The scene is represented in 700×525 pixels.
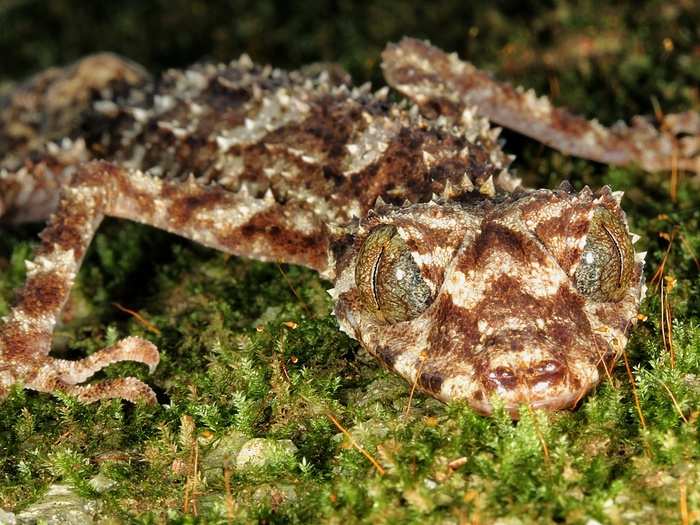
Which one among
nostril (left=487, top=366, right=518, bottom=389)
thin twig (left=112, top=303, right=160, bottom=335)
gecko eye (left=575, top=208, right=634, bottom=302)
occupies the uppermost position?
gecko eye (left=575, top=208, right=634, bottom=302)

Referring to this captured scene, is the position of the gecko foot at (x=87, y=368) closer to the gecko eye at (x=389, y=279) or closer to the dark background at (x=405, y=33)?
the gecko eye at (x=389, y=279)

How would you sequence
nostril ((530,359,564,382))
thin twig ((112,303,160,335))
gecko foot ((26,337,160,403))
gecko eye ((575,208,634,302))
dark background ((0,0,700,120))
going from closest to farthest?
1. nostril ((530,359,564,382))
2. gecko eye ((575,208,634,302))
3. gecko foot ((26,337,160,403))
4. thin twig ((112,303,160,335))
5. dark background ((0,0,700,120))

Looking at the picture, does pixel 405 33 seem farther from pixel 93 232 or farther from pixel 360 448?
pixel 360 448

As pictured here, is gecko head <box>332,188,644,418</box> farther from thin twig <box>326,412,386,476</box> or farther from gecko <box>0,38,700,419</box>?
thin twig <box>326,412,386,476</box>

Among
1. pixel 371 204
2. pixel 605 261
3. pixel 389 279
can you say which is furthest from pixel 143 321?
pixel 605 261

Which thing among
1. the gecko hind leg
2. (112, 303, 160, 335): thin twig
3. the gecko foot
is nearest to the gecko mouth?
the gecko hind leg

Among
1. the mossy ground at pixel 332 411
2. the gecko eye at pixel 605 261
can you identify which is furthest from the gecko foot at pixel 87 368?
the gecko eye at pixel 605 261

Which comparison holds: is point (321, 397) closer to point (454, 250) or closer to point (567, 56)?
point (454, 250)
